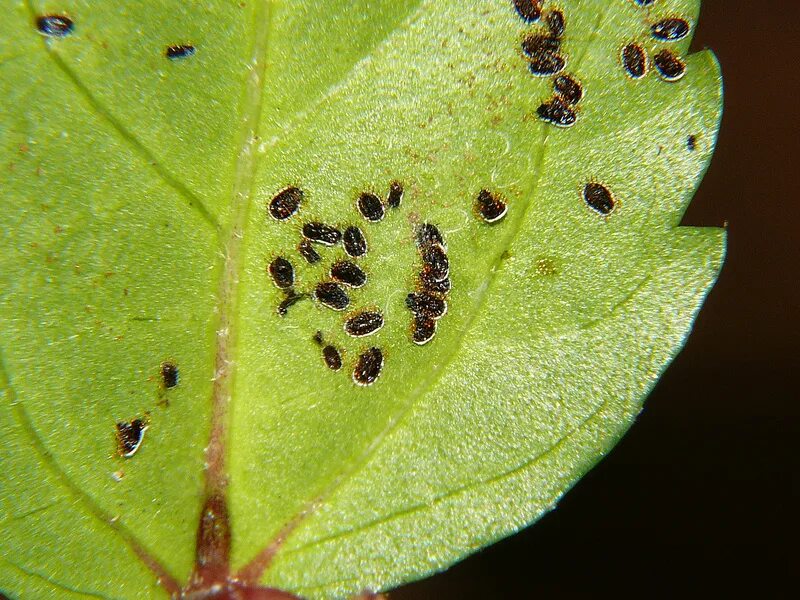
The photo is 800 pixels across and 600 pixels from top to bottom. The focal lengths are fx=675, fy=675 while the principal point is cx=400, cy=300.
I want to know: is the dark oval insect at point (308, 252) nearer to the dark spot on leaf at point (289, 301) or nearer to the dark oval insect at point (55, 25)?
the dark spot on leaf at point (289, 301)

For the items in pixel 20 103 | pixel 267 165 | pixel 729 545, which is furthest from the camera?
pixel 729 545

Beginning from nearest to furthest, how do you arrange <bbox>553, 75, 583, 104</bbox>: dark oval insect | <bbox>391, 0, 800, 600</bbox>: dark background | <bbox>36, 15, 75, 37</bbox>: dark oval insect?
<bbox>36, 15, 75, 37</bbox>: dark oval insect, <bbox>553, 75, 583, 104</bbox>: dark oval insect, <bbox>391, 0, 800, 600</bbox>: dark background

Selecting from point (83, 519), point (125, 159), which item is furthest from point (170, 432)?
point (125, 159)

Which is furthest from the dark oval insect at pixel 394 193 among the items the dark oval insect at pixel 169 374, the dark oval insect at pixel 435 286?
the dark oval insect at pixel 169 374

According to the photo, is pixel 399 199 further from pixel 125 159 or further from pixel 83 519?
pixel 83 519

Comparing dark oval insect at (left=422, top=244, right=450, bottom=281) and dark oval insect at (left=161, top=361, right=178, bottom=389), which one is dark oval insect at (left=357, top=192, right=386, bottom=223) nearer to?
dark oval insect at (left=422, top=244, right=450, bottom=281)

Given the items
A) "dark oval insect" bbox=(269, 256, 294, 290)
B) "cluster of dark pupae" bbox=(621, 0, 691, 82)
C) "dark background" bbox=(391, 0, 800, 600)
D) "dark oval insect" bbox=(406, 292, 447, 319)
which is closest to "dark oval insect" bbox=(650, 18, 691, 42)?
"cluster of dark pupae" bbox=(621, 0, 691, 82)
